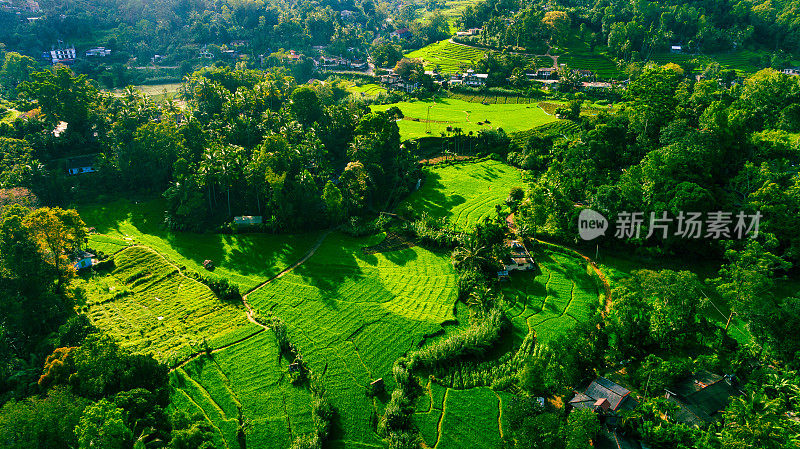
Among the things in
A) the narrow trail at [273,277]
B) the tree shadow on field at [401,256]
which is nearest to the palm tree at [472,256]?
the tree shadow on field at [401,256]

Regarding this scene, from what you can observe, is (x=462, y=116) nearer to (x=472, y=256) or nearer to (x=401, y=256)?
(x=401, y=256)

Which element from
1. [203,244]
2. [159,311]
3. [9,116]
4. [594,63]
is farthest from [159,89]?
[594,63]

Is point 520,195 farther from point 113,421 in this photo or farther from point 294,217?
point 113,421

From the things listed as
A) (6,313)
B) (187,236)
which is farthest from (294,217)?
(6,313)

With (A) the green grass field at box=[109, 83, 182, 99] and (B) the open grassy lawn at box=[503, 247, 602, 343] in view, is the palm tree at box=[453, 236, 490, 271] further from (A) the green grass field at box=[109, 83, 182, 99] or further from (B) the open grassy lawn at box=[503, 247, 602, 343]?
(A) the green grass field at box=[109, 83, 182, 99]

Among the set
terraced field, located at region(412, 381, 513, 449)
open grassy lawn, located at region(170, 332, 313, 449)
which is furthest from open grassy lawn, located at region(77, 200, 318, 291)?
terraced field, located at region(412, 381, 513, 449)

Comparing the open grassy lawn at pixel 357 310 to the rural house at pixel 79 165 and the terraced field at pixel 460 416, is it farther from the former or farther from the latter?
the rural house at pixel 79 165

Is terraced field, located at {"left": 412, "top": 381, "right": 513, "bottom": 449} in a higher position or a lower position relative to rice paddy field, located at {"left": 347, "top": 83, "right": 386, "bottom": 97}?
lower
